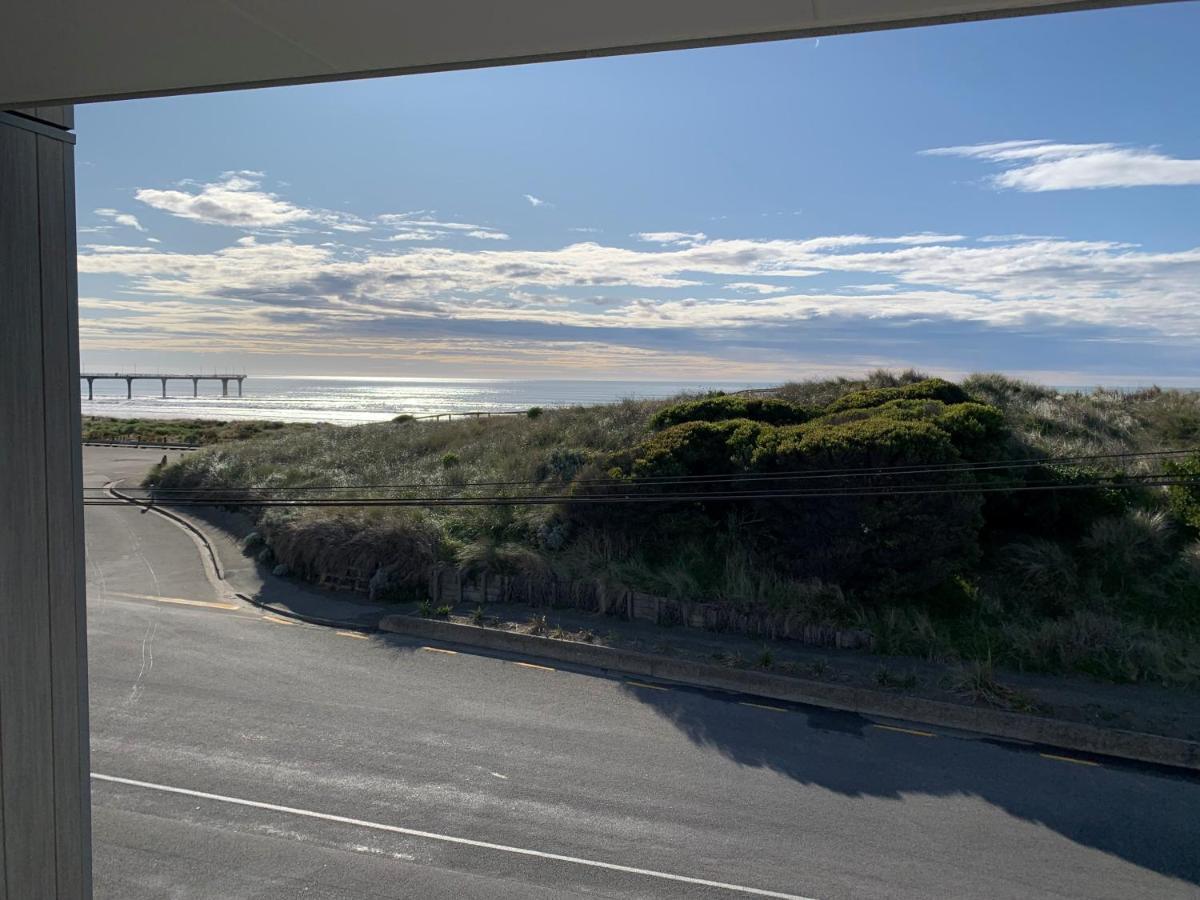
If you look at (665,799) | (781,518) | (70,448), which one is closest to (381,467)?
(781,518)

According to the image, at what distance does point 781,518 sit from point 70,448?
14.2 meters

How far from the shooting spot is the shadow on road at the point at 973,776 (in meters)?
8.83

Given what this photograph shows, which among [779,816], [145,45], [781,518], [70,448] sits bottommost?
[779,816]

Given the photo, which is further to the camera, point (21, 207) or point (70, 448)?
point (70, 448)

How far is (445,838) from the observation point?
837 cm

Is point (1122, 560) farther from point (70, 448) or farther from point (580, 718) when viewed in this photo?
point (70, 448)

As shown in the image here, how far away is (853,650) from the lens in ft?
46.1

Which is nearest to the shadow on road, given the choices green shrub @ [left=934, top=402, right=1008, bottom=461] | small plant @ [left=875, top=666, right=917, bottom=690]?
small plant @ [left=875, top=666, right=917, bottom=690]

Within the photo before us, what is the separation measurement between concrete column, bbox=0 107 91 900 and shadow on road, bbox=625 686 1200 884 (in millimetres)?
8716

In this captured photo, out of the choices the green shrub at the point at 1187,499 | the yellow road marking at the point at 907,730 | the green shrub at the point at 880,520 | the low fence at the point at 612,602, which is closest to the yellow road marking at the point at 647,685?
the low fence at the point at 612,602

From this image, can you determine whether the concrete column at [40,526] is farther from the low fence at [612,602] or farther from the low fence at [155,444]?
the low fence at [155,444]

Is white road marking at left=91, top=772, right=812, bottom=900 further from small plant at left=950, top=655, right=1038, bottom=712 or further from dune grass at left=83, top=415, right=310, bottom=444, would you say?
dune grass at left=83, top=415, right=310, bottom=444

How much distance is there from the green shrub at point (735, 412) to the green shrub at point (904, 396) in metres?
0.92

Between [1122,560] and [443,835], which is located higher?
[1122,560]
